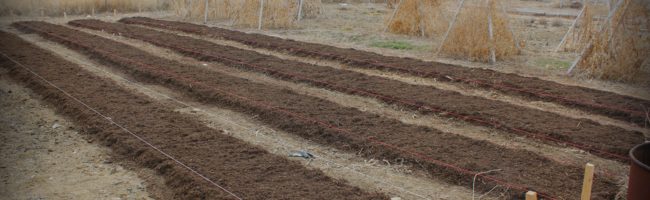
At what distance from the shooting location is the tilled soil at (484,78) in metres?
5.60

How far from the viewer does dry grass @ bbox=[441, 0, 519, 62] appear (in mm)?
8062

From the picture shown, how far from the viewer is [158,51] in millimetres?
8773

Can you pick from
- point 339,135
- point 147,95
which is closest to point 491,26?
point 339,135

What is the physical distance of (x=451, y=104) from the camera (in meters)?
5.61

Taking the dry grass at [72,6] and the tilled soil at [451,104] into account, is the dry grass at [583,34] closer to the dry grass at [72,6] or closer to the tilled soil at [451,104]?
the tilled soil at [451,104]

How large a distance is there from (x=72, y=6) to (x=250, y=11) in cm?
507

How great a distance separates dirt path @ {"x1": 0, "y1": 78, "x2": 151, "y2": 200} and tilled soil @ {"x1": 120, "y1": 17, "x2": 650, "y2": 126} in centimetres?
399

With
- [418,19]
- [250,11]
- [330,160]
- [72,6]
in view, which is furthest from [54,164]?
[72,6]

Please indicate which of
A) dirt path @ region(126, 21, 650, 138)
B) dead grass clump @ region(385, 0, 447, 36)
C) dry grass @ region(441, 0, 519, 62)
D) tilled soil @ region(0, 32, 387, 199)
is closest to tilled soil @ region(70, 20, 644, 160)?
dirt path @ region(126, 21, 650, 138)

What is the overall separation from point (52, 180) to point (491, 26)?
6.09 meters

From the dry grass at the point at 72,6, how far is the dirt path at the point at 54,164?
868 cm

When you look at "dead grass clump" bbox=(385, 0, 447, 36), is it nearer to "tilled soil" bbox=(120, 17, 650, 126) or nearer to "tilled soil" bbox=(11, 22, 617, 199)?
"tilled soil" bbox=(120, 17, 650, 126)

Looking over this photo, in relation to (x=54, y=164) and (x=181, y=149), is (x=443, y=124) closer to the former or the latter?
(x=181, y=149)

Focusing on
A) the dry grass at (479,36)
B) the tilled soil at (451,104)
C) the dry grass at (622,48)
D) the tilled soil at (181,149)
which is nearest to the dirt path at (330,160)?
the tilled soil at (181,149)
